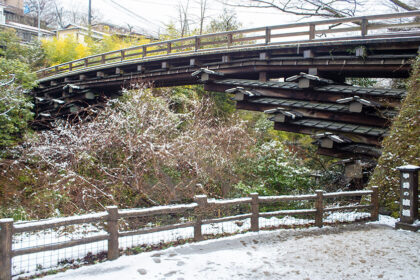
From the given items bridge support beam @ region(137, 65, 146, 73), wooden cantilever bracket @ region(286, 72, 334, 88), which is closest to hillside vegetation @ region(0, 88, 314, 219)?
wooden cantilever bracket @ region(286, 72, 334, 88)

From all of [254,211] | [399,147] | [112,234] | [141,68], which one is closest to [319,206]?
[254,211]

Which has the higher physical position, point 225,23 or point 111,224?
point 225,23

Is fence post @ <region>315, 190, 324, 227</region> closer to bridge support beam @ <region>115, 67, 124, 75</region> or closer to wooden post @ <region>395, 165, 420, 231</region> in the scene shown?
wooden post @ <region>395, 165, 420, 231</region>

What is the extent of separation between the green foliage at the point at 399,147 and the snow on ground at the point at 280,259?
152 centimetres

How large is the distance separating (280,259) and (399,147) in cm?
495

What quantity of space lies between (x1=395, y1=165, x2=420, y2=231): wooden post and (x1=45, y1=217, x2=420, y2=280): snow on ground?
0.81ft

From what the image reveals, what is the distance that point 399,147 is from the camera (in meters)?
8.09

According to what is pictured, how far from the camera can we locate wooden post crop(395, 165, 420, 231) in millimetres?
6809

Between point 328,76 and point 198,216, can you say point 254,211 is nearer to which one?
point 198,216

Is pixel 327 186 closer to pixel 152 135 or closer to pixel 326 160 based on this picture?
pixel 326 160

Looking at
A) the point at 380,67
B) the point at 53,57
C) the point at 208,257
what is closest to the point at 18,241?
the point at 208,257

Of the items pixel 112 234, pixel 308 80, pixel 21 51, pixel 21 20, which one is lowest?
pixel 112 234

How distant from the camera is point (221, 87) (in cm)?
1313

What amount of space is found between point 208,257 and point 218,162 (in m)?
5.93
